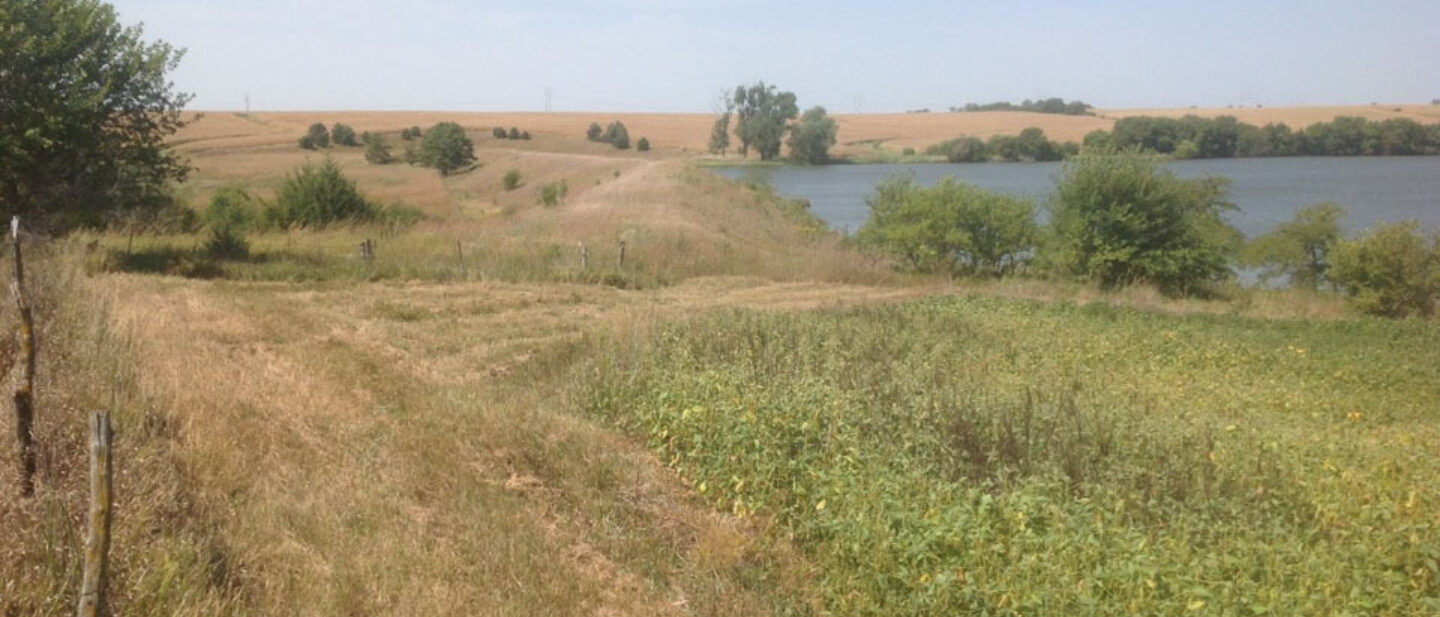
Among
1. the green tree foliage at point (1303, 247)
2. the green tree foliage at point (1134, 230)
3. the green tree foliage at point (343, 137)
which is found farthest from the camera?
the green tree foliage at point (343, 137)

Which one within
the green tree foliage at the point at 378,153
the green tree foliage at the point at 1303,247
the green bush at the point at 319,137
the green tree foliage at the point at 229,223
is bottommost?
the green tree foliage at the point at 1303,247

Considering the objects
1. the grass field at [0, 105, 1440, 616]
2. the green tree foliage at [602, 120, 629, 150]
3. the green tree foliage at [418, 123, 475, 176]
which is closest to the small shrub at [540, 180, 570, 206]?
the green tree foliage at [418, 123, 475, 176]

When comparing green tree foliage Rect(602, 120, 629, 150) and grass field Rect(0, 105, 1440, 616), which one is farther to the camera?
green tree foliage Rect(602, 120, 629, 150)

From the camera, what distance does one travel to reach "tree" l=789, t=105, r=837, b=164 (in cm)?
10350

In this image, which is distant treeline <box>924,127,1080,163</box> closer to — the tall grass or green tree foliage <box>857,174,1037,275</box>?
green tree foliage <box>857,174,1037,275</box>

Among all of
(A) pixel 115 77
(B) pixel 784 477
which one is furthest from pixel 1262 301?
(A) pixel 115 77

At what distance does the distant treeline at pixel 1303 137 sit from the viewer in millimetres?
91250

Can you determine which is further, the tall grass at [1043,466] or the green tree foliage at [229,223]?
the green tree foliage at [229,223]

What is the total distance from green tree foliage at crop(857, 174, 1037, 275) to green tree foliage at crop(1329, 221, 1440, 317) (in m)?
8.92

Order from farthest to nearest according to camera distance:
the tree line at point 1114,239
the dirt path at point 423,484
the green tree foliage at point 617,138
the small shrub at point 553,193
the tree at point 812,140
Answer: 1. the tree at point 812,140
2. the green tree foliage at point 617,138
3. the small shrub at point 553,193
4. the tree line at point 1114,239
5. the dirt path at point 423,484

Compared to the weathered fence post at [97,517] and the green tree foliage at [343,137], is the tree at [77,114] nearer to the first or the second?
the weathered fence post at [97,517]

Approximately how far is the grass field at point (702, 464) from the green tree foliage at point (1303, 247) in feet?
79.4

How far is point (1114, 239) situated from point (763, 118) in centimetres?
7933

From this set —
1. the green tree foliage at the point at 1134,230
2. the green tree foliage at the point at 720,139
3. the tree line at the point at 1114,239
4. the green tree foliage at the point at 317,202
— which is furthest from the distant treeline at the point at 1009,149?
the green tree foliage at the point at 317,202
